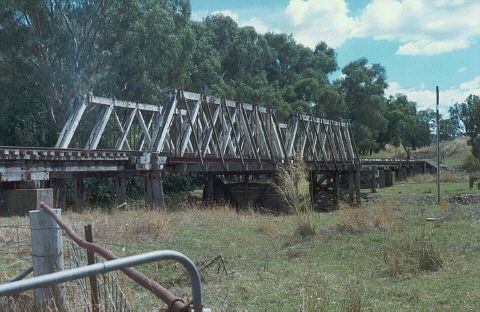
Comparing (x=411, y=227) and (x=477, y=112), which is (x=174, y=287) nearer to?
(x=411, y=227)

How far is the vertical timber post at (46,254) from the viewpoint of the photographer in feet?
13.9

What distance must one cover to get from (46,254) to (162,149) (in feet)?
66.0

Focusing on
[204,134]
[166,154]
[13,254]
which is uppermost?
[204,134]

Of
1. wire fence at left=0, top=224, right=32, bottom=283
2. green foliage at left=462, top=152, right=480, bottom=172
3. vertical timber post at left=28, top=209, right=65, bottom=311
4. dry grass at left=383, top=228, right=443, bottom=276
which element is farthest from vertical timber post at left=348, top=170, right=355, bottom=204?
vertical timber post at left=28, top=209, right=65, bottom=311

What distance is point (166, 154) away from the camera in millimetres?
21859

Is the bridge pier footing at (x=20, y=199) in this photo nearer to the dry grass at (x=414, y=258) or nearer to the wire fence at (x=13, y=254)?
the wire fence at (x=13, y=254)

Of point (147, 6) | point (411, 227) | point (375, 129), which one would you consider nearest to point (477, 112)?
point (375, 129)

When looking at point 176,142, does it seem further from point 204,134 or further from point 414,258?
point 414,258

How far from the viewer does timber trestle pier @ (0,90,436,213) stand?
16922 mm

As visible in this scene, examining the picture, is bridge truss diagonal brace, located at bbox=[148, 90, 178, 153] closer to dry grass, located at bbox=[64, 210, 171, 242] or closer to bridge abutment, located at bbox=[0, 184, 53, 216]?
bridge abutment, located at bbox=[0, 184, 53, 216]

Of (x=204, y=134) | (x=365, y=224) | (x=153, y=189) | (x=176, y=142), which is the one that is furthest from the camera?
(x=204, y=134)

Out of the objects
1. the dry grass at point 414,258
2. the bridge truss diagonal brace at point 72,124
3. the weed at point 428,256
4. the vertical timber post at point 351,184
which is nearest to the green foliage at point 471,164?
the vertical timber post at point 351,184

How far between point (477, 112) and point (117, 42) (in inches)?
1142

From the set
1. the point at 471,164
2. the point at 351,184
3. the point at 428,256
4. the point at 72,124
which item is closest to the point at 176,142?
the point at 72,124
